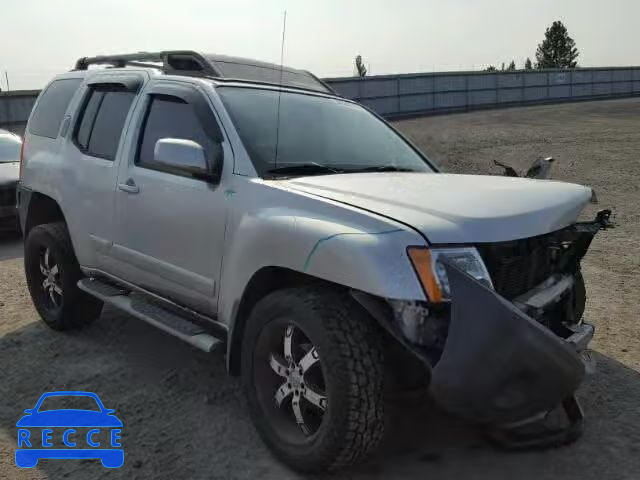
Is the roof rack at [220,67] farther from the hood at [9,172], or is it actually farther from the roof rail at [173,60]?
the hood at [9,172]

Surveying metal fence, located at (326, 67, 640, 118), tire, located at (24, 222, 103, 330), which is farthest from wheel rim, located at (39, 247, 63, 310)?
metal fence, located at (326, 67, 640, 118)

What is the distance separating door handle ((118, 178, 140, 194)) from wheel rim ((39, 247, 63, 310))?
119 cm

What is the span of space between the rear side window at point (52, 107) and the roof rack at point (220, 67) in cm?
45

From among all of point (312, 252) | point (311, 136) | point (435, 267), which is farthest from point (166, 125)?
point (435, 267)

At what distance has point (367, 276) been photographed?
8.47 feet

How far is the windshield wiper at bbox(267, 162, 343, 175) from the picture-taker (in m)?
3.46

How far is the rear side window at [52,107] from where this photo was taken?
5129 millimetres

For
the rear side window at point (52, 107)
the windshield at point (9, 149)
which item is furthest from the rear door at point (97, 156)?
the windshield at point (9, 149)

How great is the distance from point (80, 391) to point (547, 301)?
2742 mm

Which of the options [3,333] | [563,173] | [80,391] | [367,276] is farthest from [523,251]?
[563,173]

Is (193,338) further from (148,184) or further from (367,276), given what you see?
(367,276)

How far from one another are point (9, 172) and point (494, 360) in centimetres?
829

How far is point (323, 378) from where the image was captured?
284 centimetres

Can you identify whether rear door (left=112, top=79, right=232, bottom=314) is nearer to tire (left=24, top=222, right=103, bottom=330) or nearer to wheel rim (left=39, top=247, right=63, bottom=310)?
tire (left=24, top=222, right=103, bottom=330)
